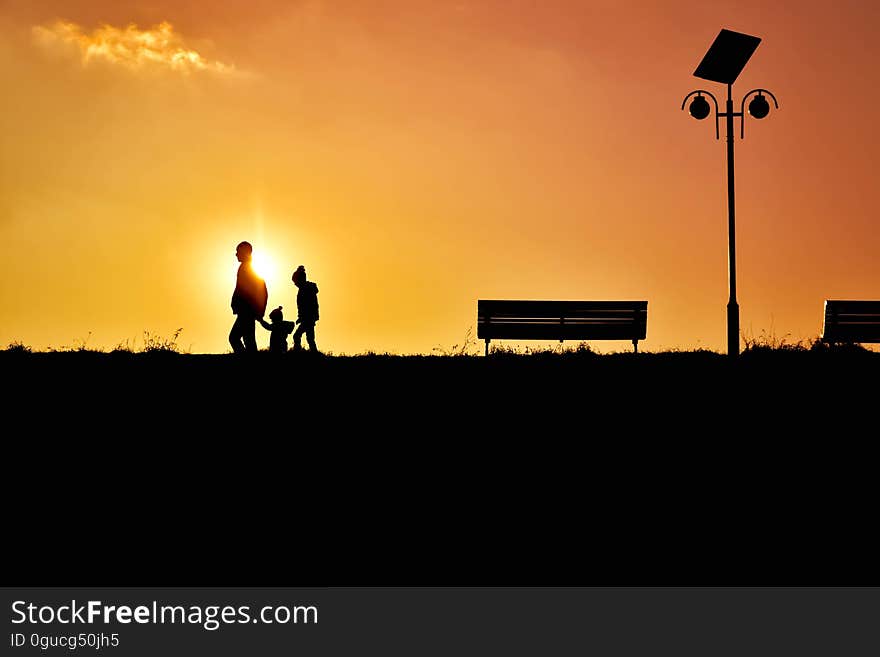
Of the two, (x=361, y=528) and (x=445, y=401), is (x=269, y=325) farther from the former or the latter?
(x=361, y=528)

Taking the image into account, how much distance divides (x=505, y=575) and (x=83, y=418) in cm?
562

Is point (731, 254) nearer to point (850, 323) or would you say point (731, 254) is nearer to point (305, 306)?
point (850, 323)

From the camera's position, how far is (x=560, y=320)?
1981 centimetres

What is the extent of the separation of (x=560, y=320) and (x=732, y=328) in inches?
129

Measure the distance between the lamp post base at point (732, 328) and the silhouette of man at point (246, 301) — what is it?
7.60 metres

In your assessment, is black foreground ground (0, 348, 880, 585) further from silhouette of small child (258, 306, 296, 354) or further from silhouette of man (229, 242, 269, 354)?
silhouette of small child (258, 306, 296, 354)

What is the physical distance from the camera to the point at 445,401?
11766mm

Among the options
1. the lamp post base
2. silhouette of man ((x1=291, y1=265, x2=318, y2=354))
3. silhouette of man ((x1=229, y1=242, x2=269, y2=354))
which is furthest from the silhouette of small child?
the lamp post base

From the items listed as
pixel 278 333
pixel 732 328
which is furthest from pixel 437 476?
pixel 732 328

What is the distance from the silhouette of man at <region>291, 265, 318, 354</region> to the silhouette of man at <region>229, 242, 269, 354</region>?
3.04 meters

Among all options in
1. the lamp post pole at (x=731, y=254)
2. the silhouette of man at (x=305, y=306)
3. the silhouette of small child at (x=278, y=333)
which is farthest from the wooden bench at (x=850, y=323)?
the silhouette of small child at (x=278, y=333)

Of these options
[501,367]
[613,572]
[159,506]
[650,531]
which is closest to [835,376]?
[501,367]

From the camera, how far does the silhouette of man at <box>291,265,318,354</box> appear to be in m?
18.0

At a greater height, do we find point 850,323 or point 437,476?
point 850,323
